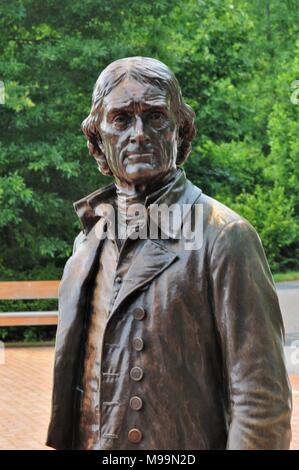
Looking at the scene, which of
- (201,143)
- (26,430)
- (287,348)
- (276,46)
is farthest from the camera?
(276,46)

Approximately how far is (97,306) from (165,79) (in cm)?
60

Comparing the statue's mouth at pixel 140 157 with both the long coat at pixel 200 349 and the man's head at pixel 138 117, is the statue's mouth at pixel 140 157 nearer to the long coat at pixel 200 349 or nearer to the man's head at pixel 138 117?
the man's head at pixel 138 117

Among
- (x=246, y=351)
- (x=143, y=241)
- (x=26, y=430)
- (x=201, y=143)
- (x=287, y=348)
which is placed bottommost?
(x=287, y=348)

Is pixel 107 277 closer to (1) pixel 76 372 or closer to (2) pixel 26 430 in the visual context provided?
(1) pixel 76 372

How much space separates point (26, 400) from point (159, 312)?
832 cm

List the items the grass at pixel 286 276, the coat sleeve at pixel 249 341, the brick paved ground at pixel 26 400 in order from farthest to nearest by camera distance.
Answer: the grass at pixel 286 276
the brick paved ground at pixel 26 400
the coat sleeve at pixel 249 341

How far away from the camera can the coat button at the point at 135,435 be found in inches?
82.0

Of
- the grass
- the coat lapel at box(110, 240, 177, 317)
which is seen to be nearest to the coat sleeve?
the coat lapel at box(110, 240, 177, 317)

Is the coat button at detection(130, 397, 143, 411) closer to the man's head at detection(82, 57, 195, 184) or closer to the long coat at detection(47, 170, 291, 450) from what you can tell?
the long coat at detection(47, 170, 291, 450)

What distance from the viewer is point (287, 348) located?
12516mm

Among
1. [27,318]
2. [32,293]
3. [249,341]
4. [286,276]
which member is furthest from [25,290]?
[286,276]

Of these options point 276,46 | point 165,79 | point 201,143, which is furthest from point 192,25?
point 165,79

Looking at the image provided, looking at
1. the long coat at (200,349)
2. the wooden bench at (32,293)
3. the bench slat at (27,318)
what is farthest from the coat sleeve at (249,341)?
the wooden bench at (32,293)

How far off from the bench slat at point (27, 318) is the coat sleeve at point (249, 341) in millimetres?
11858
